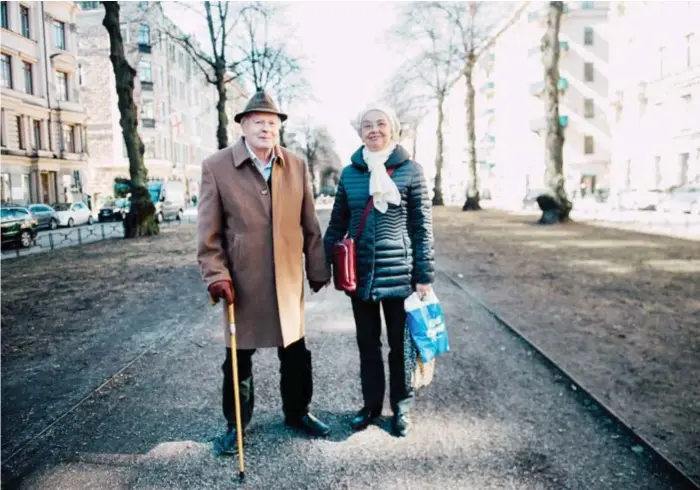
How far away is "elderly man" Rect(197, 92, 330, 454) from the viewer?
356 centimetres

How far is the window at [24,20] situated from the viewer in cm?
4242

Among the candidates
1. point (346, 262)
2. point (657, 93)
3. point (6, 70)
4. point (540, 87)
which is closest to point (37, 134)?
point (6, 70)

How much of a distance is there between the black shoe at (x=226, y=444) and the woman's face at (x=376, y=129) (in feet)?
6.69

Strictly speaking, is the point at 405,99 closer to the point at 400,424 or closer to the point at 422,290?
the point at 422,290

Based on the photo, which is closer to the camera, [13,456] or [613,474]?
[613,474]

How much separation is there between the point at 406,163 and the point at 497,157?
62.9 m

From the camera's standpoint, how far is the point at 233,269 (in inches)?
144

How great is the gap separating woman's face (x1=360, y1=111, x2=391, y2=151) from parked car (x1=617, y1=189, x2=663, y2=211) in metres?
32.9

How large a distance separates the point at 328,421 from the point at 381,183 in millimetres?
1663

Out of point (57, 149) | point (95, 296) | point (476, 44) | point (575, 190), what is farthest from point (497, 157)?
point (95, 296)

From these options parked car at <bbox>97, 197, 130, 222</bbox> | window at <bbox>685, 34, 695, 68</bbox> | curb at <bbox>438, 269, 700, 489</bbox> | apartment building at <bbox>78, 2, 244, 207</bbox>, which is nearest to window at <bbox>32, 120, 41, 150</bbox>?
apartment building at <bbox>78, 2, 244, 207</bbox>

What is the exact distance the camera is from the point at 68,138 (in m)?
48.2

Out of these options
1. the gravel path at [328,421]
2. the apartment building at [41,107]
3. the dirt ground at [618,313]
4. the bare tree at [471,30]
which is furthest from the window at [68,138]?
the gravel path at [328,421]

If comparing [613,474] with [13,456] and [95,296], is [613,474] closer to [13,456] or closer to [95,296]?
[13,456]
